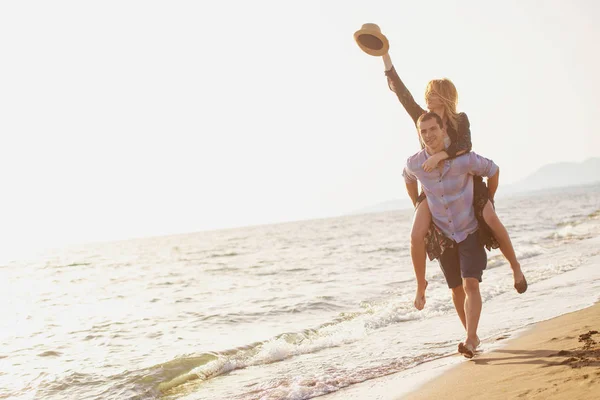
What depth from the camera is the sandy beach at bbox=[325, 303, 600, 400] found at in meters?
3.33

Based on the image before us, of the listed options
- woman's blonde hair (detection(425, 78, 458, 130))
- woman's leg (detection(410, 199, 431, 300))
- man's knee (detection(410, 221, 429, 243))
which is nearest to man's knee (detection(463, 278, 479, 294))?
woman's leg (detection(410, 199, 431, 300))

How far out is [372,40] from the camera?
195 inches

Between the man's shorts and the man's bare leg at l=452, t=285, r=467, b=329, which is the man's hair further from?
the man's bare leg at l=452, t=285, r=467, b=329

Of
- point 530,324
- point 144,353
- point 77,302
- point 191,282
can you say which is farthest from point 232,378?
point 191,282

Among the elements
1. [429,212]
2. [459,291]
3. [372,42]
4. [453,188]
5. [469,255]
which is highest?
[372,42]

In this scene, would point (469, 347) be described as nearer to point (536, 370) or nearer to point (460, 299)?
point (460, 299)

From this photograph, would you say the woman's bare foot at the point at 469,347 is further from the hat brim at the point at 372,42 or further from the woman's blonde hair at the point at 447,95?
the hat brim at the point at 372,42

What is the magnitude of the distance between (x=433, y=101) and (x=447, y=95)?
0.12m

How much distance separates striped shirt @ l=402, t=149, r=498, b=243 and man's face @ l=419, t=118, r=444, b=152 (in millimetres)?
113

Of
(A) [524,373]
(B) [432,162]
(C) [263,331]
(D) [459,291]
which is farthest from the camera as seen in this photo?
(C) [263,331]

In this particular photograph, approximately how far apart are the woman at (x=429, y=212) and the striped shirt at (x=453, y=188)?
0.23 ft

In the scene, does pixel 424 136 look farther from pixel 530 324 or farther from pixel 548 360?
pixel 530 324

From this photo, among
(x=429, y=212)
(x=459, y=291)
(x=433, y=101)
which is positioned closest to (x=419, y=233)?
(x=429, y=212)

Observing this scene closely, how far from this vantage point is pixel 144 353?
768cm
